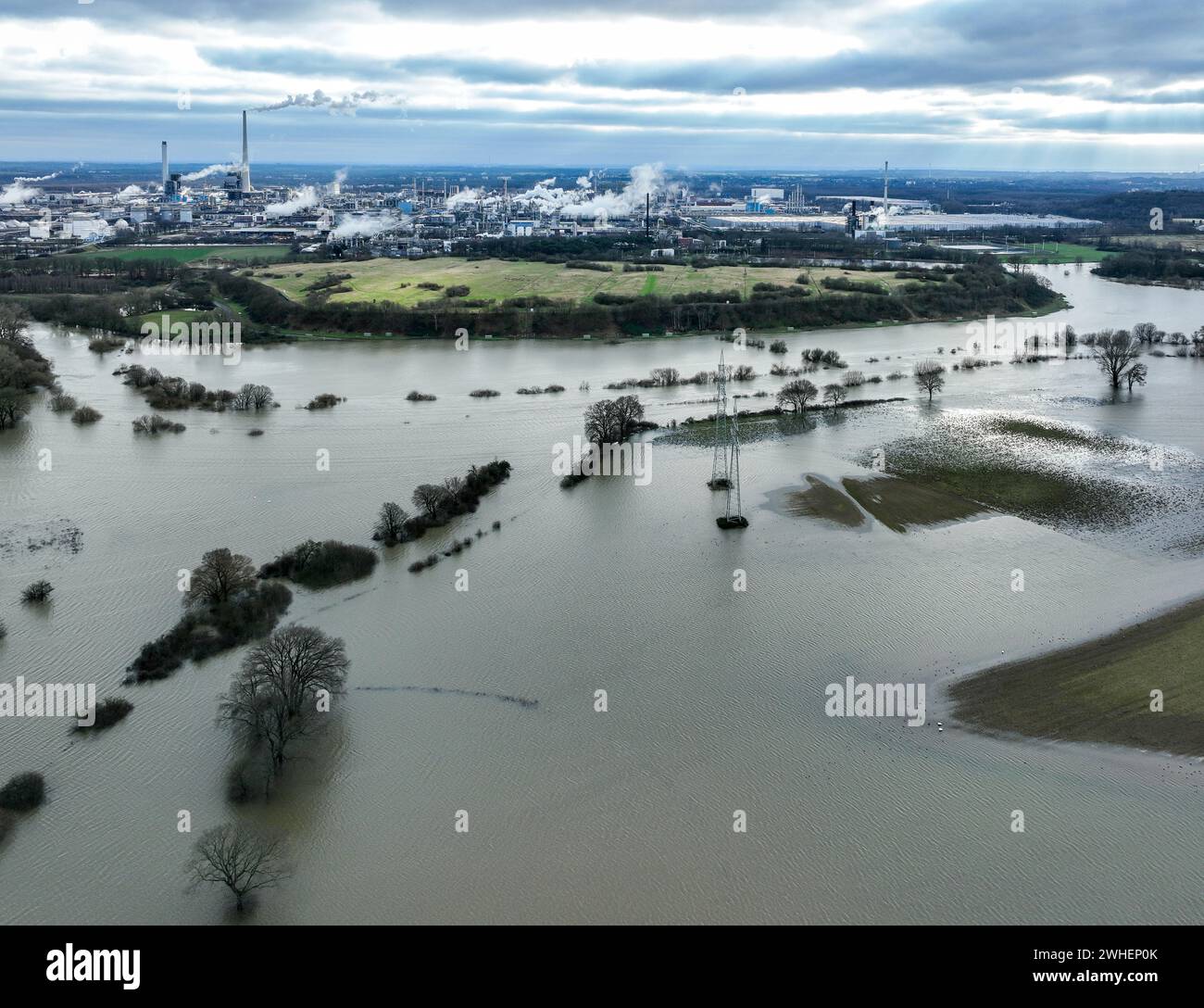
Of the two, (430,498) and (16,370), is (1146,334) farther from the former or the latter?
(16,370)

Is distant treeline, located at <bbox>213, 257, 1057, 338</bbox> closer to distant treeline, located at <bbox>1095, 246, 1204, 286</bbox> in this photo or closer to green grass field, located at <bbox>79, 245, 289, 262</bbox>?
green grass field, located at <bbox>79, 245, 289, 262</bbox>

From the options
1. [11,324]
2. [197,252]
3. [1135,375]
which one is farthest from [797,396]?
[197,252]

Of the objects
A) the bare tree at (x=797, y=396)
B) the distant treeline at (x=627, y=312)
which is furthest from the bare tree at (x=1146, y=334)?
the bare tree at (x=797, y=396)

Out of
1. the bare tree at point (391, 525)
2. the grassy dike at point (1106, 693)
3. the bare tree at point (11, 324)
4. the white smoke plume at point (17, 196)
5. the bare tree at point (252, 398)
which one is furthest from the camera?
the white smoke plume at point (17, 196)

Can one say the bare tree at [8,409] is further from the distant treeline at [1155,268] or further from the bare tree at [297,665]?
the distant treeline at [1155,268]

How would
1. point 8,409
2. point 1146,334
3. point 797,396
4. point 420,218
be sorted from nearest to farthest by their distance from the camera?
point 8,409 < point 797,396 < point 1146,334 < point 420,218

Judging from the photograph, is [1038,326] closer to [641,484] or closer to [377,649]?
[641,484]
